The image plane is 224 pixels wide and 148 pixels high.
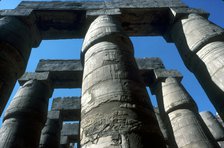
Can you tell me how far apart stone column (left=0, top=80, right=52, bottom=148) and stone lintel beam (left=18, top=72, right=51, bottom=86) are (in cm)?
106

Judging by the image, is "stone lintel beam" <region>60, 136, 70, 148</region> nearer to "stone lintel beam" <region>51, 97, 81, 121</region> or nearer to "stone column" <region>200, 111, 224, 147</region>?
"stone lintel beam" <region>51, 97, 81, 121</region>

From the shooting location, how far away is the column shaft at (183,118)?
637 cm

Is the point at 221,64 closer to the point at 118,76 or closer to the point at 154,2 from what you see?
the point at 118,76

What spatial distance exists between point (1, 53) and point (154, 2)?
16.2ft

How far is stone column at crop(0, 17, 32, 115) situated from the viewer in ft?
13.6

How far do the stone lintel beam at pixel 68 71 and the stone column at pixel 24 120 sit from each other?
2.36 meters

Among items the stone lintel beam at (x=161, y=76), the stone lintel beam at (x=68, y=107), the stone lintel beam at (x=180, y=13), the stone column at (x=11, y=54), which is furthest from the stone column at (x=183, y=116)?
the stone column at (x=11, y=54)

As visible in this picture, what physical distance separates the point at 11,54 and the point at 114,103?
111 inches

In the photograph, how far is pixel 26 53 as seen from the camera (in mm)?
5023

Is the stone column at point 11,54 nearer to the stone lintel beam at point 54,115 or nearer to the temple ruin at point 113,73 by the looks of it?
the temple ruin at point 113,73

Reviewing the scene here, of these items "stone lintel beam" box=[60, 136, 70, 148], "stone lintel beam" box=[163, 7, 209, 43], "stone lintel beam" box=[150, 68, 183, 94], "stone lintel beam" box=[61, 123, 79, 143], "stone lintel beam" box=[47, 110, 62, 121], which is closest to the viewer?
"stone lintel beam" box=[163, 7, 209, 43]

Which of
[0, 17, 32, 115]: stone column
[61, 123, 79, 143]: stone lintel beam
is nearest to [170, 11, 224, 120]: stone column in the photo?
[0, 17, 32, 115]: stone column

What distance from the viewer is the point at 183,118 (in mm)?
7039

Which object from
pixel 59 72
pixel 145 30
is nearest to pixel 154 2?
pixel 145 30
